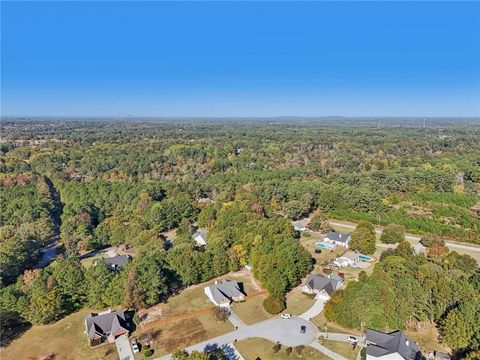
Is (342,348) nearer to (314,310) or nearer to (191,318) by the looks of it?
(314,310)

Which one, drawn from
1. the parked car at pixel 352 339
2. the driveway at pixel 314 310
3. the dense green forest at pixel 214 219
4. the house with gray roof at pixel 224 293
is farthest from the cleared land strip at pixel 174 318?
the parked car at pixel 352 339

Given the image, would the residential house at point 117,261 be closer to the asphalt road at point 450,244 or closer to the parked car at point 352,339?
the parked car at point 352,339

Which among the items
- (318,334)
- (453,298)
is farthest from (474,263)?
(318,334)

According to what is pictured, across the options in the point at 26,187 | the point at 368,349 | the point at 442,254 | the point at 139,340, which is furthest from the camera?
the point at 26,187

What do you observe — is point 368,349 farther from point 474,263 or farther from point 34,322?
point 34,322

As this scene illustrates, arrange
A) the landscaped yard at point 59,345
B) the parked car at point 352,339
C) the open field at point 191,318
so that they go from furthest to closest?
the open field at point 191,318 < the parked car at point 352,339 < the landscaped yard at point 59,345

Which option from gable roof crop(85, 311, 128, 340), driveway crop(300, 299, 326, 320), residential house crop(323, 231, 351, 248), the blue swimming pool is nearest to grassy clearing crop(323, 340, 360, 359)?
driveway crop(300, 299, 326, 320)
